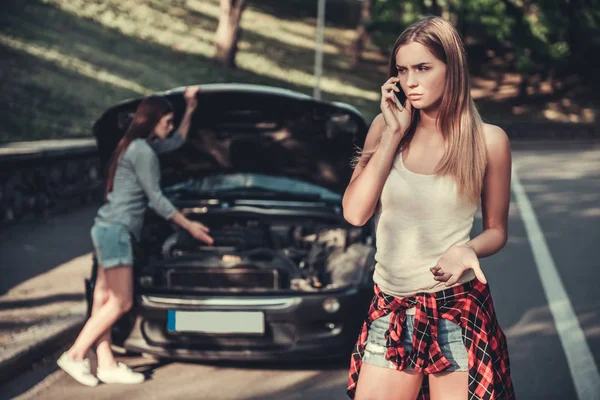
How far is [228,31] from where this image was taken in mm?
37500

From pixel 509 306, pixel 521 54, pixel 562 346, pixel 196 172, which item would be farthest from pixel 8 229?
pixel 521 54

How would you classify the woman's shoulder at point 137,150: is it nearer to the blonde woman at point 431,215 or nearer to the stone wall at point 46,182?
the blonde woman at point 431,215

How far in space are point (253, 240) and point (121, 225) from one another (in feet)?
3.55

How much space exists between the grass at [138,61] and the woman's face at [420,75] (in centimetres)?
1783

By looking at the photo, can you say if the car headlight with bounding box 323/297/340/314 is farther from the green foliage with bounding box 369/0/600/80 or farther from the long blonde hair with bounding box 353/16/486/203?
the green foliage with bounding box 369/0/600/80

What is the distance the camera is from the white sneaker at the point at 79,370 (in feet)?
19.2

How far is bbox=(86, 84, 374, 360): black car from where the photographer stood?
6.06m

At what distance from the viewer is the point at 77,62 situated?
101 feet

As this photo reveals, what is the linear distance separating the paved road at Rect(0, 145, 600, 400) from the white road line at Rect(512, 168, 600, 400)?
0.01m

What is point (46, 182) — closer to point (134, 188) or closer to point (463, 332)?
point (134, 188)

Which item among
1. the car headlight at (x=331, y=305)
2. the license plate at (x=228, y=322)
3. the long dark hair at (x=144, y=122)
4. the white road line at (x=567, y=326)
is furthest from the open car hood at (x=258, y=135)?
the white road line at (x=567, y=326)

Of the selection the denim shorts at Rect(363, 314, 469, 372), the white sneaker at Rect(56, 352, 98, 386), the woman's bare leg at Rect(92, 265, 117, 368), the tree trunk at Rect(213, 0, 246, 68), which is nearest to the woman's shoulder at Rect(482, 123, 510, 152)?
the denim shorts at Rect(363, 314, 469, 372)


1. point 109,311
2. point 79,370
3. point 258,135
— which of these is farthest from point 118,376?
point 258,135

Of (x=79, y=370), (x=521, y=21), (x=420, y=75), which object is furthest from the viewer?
(x=521, y=21)
